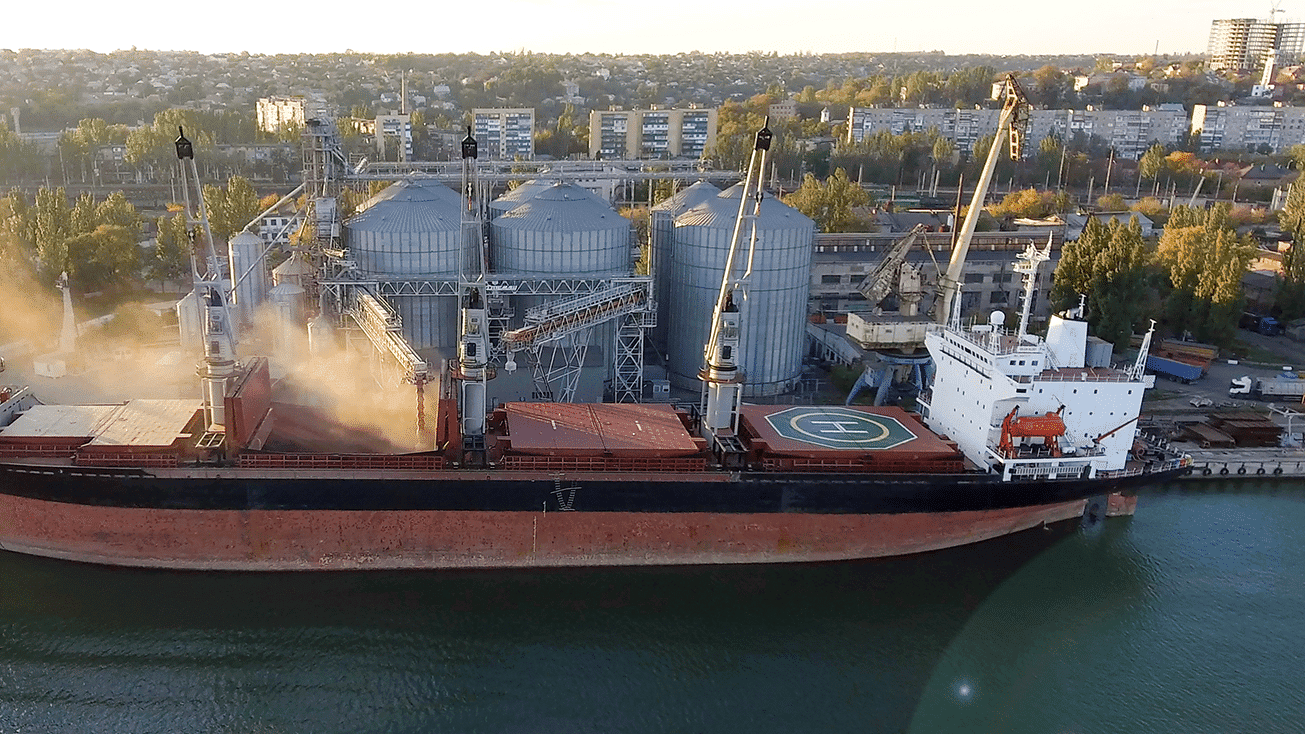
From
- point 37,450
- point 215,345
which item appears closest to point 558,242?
point 215,345

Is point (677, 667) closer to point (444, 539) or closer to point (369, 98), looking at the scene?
point (444, 539)

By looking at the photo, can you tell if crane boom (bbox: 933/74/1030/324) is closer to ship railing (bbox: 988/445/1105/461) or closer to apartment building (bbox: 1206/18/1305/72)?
ship railing (bbox: 988/445/1105/461)

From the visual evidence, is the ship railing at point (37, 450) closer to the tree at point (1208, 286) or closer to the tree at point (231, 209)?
the tree at point (231, 209)

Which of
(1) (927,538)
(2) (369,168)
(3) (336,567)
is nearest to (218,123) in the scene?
(2) (369,168)

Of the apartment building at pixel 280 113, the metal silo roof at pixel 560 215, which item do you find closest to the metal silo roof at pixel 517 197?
the metal silo roof at pixel 560 215

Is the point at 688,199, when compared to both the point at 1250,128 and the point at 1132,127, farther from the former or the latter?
the point at 1250,128

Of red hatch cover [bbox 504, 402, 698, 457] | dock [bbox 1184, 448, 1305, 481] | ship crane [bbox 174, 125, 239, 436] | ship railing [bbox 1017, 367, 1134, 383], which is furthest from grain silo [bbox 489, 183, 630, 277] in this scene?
dock [bbox 1184, 448, 1305, 481]
